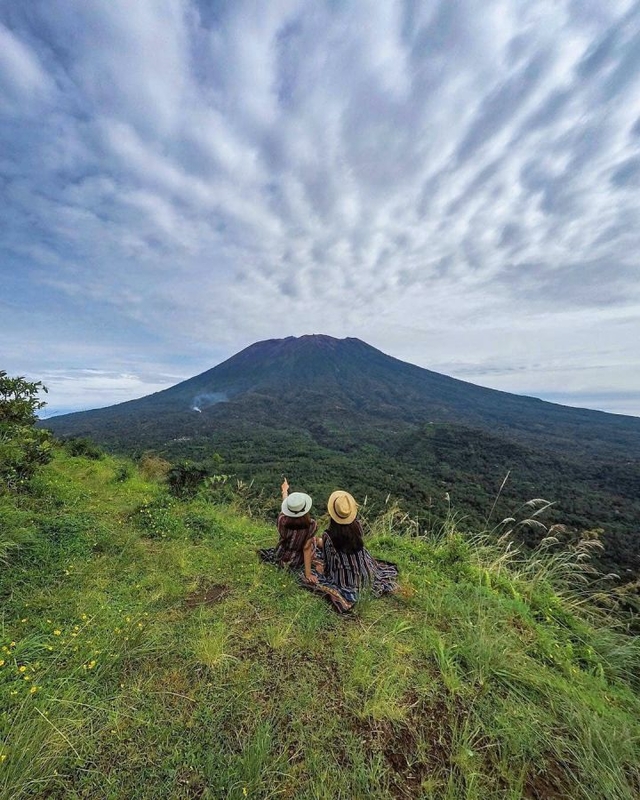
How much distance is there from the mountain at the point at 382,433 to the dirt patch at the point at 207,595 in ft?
10.5

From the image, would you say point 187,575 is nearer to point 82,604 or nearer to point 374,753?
point 82,604

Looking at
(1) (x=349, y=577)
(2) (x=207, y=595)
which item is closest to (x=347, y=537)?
(1) (x=349, y=577)

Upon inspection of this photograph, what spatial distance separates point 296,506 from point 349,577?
35.5 inches

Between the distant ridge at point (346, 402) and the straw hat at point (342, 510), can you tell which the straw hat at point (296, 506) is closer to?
the straw hat at point (342, 510)

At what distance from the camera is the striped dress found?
3.28 metres

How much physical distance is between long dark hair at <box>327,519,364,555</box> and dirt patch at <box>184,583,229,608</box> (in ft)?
3.92

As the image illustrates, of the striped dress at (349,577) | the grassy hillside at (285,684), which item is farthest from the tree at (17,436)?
the striped dress at (349,577)

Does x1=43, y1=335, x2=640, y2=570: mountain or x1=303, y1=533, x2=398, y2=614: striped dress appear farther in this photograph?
x1=43, y1=335, x2=640, y2=570: mountain

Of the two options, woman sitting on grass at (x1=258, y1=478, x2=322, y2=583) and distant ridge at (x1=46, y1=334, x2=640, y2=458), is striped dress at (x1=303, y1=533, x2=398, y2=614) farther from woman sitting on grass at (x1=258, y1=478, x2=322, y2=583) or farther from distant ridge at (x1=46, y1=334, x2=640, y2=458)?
distant ridge at (x1=46, y1=334, x2=640, y2=458)

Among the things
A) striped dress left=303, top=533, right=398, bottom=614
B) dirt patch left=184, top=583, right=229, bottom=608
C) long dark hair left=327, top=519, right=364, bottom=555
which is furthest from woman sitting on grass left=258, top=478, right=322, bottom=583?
dirt patch left=184, top=583, right=229, bottom=608

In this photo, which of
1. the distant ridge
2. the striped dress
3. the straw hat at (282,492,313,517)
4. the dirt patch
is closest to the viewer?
the dirt patch

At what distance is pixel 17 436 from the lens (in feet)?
14.6

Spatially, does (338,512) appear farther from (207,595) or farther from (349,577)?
(207,595)

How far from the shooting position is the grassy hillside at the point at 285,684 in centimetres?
165
